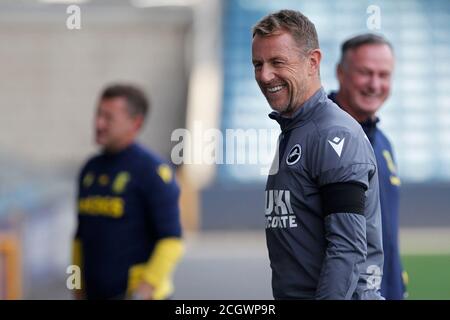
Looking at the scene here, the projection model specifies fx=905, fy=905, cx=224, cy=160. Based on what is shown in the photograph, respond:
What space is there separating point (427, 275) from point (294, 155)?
17.0ft

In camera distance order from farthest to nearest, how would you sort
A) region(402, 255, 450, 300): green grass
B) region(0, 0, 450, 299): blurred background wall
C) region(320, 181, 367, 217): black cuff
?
region(0, 0, 450, 299): blurred background wall < region(402, 255, 450, 300): green grass < region(320, 181, 367, 217): black cuff

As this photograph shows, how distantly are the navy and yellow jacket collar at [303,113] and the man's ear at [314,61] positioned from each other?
0.16ft

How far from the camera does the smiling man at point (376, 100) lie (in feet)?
8.99

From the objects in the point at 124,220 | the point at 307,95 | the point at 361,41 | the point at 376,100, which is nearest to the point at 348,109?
the point at 376,100

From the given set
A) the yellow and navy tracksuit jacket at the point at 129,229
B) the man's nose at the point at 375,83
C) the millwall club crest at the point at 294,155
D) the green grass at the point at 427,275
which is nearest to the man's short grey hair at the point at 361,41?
the man's nose at the point at 375,83

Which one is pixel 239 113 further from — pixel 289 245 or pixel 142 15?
pixel 289 245

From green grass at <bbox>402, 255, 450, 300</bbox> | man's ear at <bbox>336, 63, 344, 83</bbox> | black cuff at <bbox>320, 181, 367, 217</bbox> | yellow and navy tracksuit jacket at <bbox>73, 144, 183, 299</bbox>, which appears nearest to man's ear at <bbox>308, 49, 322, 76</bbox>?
black cuff at <bbox>320, 181, 367, 217</bbox>

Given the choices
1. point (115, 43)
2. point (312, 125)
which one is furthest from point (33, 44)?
point (312, 125)

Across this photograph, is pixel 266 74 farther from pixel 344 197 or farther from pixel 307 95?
pixel 344 197

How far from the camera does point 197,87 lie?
13.6 m

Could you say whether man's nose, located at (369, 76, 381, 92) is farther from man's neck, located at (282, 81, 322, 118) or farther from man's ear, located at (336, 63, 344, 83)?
man's neck, located at (282, 81, 322, 118)

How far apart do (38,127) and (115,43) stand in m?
1.88

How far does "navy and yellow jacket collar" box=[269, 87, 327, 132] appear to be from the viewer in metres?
2.09

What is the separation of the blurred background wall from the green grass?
1.79 metres
